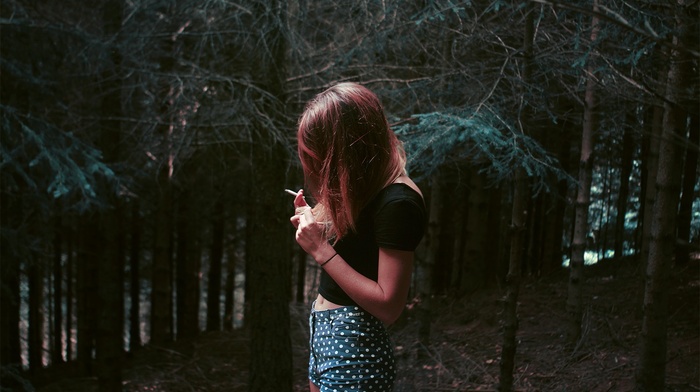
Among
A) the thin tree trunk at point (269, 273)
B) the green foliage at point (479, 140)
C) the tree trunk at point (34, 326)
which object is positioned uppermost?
the green foliage at point (479, 140)

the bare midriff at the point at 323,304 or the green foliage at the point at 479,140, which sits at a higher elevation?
the green foliage at the point at 479,140

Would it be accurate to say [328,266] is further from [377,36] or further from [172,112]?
[172,112]

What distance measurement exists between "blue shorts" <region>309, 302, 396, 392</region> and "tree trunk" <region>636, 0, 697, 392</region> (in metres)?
2.32

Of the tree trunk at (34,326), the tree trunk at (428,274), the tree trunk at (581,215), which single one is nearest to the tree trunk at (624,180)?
the tree trunk at (428,274)

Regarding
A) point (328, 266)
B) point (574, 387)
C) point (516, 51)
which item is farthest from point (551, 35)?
point (328, 266)

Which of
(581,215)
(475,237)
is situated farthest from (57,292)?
(581,215)

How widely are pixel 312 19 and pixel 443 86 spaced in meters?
2.14

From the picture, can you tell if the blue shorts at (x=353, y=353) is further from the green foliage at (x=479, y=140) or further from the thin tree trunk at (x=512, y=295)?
the thin tree trunk at (x=512, y=295)

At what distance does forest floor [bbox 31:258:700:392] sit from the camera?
491cm

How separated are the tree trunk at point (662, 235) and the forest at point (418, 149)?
0.5 inches

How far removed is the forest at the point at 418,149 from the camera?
420cm

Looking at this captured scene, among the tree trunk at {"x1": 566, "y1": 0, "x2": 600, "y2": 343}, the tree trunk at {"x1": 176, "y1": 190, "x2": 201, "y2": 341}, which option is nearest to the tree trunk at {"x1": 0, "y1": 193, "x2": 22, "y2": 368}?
the tree trunk at {"x1": 176, "y1": 190, "x2": 201, "y2": 341}

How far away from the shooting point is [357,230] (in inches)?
84.0

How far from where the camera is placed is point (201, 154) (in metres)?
10.3
